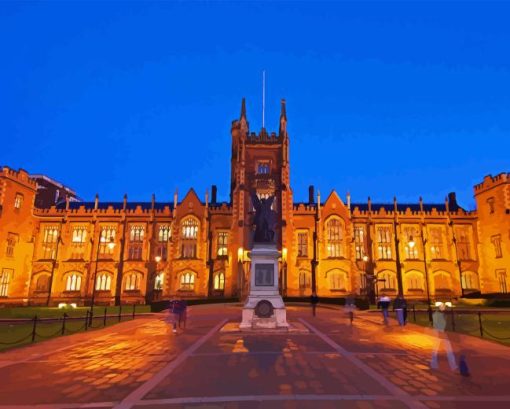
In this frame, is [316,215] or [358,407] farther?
[316,215]

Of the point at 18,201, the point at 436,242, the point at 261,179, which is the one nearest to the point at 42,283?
the point at 18,201

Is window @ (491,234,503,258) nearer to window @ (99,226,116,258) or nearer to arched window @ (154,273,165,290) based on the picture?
arched window @ (154,273,165,290)

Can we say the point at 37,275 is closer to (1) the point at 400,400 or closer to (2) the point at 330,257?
(2) the point at 330,257

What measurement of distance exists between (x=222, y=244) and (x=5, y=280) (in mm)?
26763

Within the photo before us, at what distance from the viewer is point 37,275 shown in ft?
157

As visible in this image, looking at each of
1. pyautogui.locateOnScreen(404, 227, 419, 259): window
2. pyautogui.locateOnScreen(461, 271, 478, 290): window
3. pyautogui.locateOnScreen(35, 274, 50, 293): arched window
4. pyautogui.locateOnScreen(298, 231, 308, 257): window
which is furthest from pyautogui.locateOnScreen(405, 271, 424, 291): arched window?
pyautogui.locateOnScreen(35, 274, 50, 293): arched window

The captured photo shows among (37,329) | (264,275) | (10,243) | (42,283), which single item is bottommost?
(37,329)

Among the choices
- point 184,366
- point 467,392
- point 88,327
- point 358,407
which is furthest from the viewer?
point 88,327

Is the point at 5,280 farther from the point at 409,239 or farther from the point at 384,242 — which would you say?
the point at 409,239

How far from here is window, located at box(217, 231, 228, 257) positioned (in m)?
49.0

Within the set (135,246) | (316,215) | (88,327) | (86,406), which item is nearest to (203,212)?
(135,246)

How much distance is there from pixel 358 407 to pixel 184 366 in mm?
5065

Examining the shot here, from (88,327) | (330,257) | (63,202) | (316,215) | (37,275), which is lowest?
(88,327)

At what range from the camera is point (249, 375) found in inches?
332
